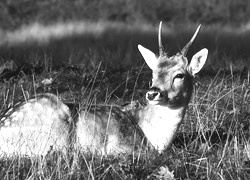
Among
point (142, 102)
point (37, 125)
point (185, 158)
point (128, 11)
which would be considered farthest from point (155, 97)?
point (128, 11)

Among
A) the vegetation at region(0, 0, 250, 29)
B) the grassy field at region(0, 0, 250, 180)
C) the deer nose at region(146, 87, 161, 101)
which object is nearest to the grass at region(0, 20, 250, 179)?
the grassy field at region(0, 0, 250, 180)

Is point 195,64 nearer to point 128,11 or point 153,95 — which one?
point 153,95

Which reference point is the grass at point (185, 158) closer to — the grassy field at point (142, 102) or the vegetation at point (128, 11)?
the grassy field at point (142, 102)

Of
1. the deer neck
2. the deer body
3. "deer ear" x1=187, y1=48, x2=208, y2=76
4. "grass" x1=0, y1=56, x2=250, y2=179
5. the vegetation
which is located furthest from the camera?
the vegetation

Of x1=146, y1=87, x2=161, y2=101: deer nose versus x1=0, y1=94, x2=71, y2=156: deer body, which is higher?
x1=146, y1=87, x2=161, y2=101: deer nose

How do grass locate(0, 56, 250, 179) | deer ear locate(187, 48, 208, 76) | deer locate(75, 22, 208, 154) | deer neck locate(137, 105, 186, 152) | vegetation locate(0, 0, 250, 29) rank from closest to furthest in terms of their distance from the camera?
1. grass locate(0, 56, 250, 179)
2. deer locate(75, 22, 208, 154)
3. deer neck locate(137, 105, 186, 152)
4. deer ear locate(187, 48, 208, 76)
5. vegetation locate(0, 0, 250, 29)

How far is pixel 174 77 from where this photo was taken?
652 cm

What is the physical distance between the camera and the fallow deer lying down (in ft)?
20.0

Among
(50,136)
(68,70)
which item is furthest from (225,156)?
(68,70)

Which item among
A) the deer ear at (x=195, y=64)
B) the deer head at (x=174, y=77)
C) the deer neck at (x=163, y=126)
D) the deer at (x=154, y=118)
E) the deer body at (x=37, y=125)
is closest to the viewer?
the deer body at (x=37, y=125)

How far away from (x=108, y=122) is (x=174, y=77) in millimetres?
738

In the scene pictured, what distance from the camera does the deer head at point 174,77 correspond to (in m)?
6.41

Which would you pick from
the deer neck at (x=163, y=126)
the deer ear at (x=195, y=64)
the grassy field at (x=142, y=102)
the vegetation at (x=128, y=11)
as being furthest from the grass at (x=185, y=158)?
the vegetation at (x=128, y=11)

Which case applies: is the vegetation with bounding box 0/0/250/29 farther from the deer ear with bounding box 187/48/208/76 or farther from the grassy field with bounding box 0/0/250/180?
the deer ear with bounding box 187/48/208/76
